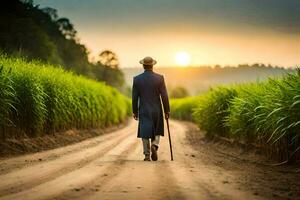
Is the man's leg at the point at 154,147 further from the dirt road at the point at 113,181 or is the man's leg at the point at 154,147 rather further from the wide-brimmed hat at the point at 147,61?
the wide-brimmed hat at the point at 147,61

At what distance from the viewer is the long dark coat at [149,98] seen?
12539mm

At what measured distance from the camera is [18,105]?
14.2 m

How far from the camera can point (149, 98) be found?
12.6 metres

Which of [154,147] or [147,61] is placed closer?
[154,147]

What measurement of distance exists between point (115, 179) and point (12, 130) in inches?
261

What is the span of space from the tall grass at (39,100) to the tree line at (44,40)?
210 inches

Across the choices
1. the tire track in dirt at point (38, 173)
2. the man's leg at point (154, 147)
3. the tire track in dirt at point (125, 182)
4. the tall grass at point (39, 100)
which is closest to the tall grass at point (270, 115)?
the tire track in dirt at point (125, 182)

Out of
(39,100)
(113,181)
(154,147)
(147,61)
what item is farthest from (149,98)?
(113,181)

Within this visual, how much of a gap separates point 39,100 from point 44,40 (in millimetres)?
43295

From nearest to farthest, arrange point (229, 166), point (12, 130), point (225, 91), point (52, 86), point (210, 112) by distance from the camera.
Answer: point (229, 166)
point (12, 130)
point (52, 86)
point (225, 91)
point (210, 112)

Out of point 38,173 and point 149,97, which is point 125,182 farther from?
point 149,97

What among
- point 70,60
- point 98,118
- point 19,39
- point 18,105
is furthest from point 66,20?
point 18,105

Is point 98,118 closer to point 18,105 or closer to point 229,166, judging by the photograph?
point 18,105

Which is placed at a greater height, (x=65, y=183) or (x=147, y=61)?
(x=147, y=61)
